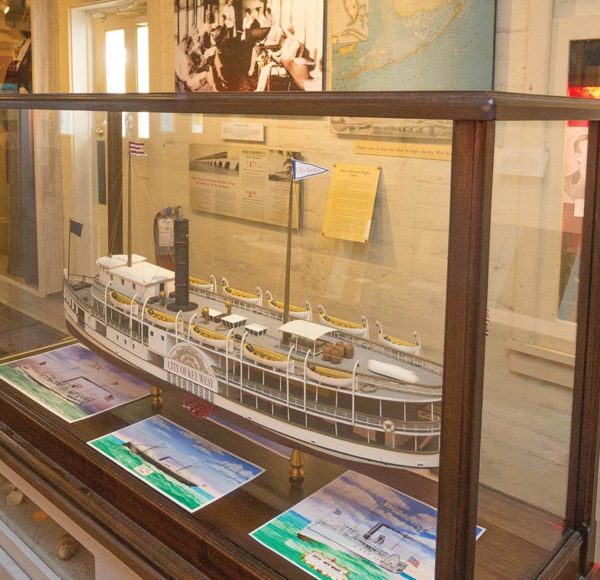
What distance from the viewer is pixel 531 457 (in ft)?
3.30

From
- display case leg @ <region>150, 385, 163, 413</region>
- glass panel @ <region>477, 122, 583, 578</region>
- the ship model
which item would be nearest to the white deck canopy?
the ship model

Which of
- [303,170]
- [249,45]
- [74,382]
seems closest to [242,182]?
[303,170]

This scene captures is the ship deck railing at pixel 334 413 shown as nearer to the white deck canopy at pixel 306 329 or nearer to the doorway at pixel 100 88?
the white deck canopy at pixel 306 329

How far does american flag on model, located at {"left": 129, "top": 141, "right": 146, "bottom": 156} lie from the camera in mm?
1235

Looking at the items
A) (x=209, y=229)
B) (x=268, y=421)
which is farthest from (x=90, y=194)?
(x=268, y=421)

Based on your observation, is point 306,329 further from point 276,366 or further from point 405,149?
point 405,149

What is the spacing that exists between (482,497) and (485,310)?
235mm

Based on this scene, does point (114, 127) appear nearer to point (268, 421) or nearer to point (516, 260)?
point (268, 421)

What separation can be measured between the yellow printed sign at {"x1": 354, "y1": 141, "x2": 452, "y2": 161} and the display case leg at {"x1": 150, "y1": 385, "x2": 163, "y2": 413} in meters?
0.65

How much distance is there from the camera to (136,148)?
1.25 m

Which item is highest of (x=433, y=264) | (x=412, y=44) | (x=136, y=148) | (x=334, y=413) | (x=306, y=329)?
(x=412, y=44)

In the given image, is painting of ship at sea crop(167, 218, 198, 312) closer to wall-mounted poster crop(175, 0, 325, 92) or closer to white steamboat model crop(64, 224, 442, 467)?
white steamboat model crop(64, 224, 442, 467)

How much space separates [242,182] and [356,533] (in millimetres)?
506

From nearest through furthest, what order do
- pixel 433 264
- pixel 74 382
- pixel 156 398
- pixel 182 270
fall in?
pixel 433 264 → pixel 182 270 → pixel 156 398 → pixel 74 382
